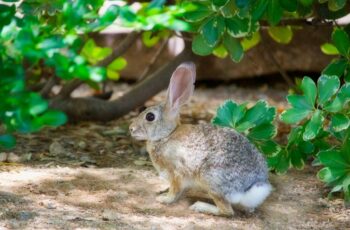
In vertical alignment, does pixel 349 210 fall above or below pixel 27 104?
below

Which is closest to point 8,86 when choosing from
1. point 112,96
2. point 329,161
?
point 329,161

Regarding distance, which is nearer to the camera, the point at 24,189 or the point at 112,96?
the point at 24,189

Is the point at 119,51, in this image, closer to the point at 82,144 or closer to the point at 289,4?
the point at 82,144

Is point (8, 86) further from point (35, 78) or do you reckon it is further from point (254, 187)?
point (35, 78)

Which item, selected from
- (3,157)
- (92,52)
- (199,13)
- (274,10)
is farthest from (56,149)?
(274,10)

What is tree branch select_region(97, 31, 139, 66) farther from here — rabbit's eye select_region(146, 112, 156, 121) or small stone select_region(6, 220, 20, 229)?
small stone select_region(6, 220, 20, 229)
